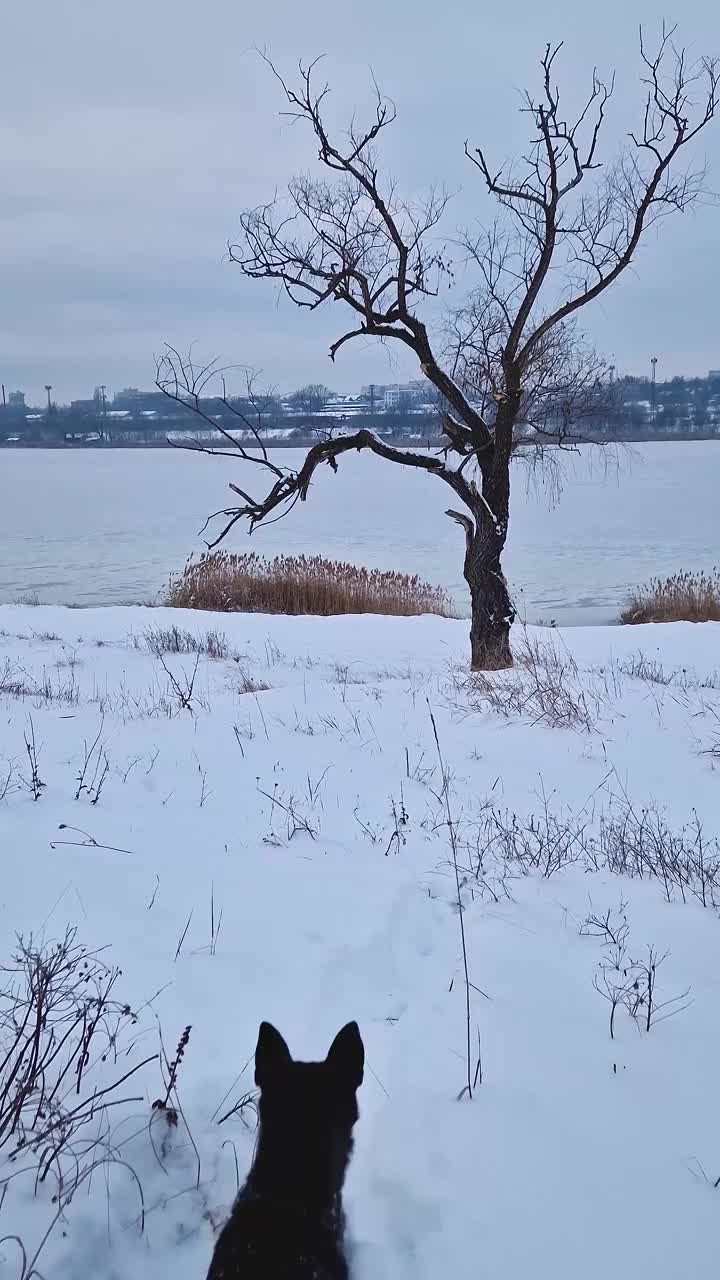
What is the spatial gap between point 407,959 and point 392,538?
94.5 feet

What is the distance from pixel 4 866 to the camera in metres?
3.73

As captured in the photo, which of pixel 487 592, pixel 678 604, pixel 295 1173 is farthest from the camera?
pixel 678 604

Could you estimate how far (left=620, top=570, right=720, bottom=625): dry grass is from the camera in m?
17.5

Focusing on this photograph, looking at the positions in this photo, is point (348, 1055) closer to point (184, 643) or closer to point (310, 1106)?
point (310, 1106)

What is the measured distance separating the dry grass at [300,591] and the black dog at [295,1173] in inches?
633

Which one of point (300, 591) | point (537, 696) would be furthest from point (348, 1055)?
point (300, 591)

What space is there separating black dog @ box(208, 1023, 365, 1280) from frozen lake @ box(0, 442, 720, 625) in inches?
442

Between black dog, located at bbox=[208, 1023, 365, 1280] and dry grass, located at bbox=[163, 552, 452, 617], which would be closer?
black dog, located at bbox=[208, 1023, 365, 1280]

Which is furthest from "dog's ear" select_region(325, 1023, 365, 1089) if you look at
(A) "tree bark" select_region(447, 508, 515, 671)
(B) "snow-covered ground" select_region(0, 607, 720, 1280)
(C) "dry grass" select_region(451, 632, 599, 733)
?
(A) "tree bark" select_region(447, 508, 515, 671)

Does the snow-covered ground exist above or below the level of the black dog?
below

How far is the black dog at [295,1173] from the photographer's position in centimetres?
161

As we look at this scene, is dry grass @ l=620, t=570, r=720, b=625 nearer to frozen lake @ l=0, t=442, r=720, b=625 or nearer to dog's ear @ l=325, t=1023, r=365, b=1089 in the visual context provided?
frozen lake @ l=0, t=442, r=720, b=625

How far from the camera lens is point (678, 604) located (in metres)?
18.0

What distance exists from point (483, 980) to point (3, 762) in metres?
3.72
